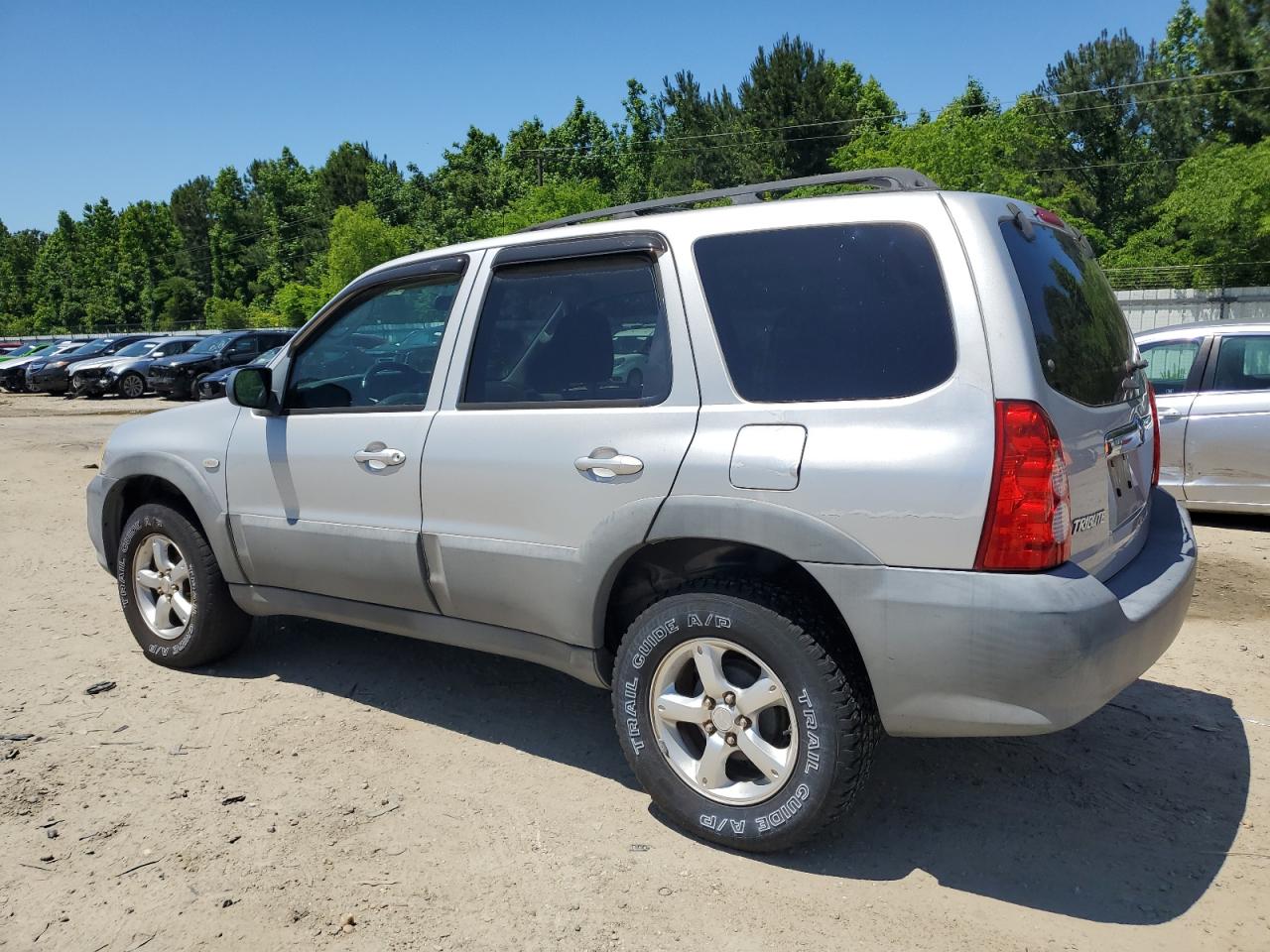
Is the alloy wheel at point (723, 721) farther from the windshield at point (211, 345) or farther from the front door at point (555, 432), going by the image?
the windshield at point (211, 345)

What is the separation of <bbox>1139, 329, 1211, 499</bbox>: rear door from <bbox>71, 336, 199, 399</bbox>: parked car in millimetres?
24211

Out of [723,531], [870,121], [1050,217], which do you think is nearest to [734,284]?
[723,531]

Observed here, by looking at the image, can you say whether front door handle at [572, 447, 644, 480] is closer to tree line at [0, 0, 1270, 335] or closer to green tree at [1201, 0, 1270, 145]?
tree line at [0, 0, 1270, 335]

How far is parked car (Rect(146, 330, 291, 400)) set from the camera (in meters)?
24.8

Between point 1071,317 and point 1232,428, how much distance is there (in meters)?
5.14

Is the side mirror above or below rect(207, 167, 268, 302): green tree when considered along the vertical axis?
below

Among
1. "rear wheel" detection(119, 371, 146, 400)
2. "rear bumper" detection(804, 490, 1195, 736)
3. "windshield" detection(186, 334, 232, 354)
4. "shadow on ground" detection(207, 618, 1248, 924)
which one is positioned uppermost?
"windshield" detection(186, 334, 232, 354)

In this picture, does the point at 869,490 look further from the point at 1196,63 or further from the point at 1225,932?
the point at 1196,63

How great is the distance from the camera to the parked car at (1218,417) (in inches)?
290

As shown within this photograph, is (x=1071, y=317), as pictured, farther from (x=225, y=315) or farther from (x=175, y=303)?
(x=175, y=303)

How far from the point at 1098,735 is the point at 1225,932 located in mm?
1313

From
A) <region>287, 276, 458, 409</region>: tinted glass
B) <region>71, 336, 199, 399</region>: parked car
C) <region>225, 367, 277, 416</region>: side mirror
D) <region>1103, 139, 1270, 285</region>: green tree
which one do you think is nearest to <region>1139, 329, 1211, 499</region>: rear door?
<region>287, 276, 458, 409</region>: tinted glass

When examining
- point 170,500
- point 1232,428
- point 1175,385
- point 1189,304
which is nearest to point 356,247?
point 1189,304

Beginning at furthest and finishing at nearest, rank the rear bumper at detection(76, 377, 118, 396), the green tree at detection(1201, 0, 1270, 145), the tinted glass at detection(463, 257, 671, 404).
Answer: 1. the green tree at detection(1201, 0, 1270, 145)
2. the rear bumper at detection(76, 377, 118, 396)
3. the tinted glass at detection(463, 257, 671, 404)
